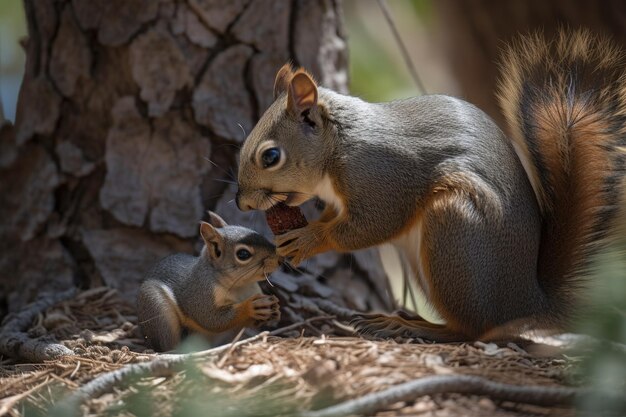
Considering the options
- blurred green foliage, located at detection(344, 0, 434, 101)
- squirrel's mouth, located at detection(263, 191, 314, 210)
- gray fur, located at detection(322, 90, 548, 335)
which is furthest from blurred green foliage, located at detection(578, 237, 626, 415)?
blurred green foliage, located at detection(344, 0, 434, 101)

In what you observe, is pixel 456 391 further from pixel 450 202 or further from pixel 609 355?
pixel 450 202

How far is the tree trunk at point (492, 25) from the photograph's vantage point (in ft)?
14.1

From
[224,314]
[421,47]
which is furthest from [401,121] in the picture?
[421,47]

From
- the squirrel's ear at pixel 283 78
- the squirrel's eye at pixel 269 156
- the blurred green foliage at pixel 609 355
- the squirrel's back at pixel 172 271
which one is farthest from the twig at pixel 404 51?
the blurred green foliage at pixel 609 355

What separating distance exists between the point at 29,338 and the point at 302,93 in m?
1.33

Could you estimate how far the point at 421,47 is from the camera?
6.30 meters

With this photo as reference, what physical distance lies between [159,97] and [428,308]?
154 centimetres

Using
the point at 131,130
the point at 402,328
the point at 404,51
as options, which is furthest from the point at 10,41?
the point at 402,328

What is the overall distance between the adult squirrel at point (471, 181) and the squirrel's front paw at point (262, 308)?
192 millimetres

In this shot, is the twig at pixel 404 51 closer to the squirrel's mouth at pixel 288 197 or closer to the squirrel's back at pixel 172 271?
the squirrel's mouth at pixel 288 197

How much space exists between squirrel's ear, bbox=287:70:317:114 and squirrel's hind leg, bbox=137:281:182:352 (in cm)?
80

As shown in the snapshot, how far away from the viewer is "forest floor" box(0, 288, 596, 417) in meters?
1.86

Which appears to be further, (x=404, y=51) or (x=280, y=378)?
(x=404, y=51)

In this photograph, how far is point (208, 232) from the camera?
2885 mm
